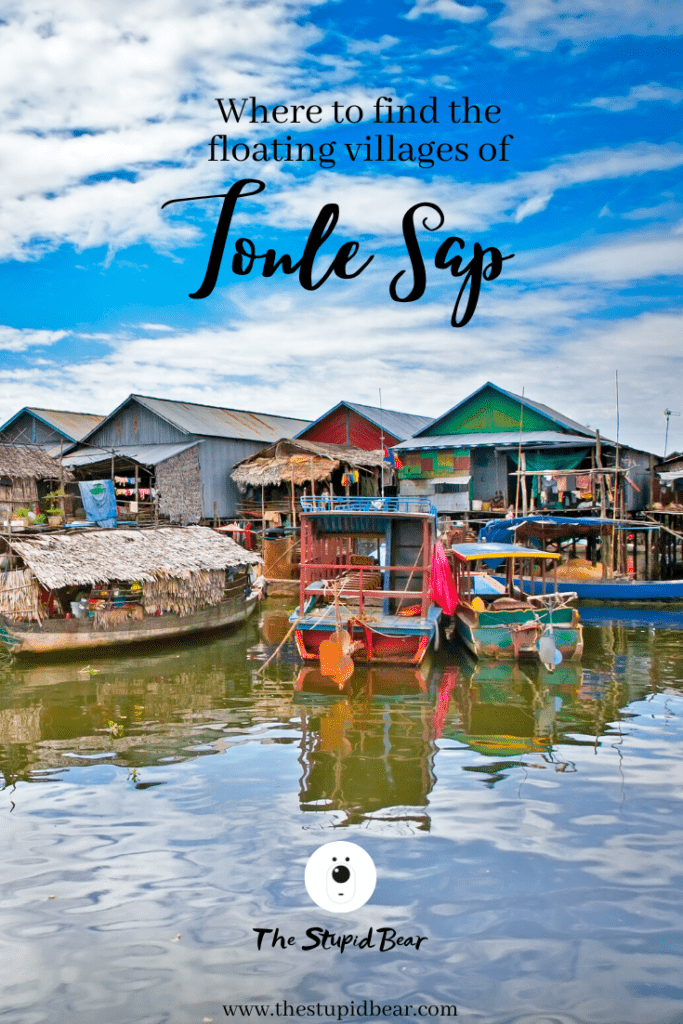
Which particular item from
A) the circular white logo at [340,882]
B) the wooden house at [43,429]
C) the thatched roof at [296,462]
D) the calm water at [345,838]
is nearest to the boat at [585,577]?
the thatched roof at [296,462]

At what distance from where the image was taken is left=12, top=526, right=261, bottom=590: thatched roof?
52.3 feet

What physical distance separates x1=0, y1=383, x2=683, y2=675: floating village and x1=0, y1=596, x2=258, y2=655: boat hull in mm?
46

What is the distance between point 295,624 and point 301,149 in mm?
9074

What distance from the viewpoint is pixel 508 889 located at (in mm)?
6461

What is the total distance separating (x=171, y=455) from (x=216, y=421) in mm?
5387

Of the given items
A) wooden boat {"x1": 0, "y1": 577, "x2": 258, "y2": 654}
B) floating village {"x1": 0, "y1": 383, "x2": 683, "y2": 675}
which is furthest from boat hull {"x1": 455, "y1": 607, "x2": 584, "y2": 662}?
wooden boat {"x1": 0, "y1": 577, "x2": 258, "y2": 654}

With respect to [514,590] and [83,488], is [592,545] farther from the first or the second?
[83,488]

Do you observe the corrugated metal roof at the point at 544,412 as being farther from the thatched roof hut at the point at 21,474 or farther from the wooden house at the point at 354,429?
the thatched roof hut at the point at 21,474

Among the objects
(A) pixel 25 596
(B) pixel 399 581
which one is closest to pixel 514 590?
(B) pixel 399 581

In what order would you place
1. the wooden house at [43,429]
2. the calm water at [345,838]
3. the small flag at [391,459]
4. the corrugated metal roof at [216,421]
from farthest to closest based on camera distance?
the wooden house at [43,429] → the corrugated metal roof at [216,421] → the small flag at [391,459] → the calm water at [345,838]

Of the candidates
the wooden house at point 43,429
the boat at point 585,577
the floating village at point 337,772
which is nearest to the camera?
the floating village at point 337,772

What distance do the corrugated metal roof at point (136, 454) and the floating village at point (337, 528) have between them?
18cm

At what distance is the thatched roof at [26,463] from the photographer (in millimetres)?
29000

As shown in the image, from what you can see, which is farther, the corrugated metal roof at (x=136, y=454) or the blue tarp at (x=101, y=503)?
the corrugated metal roof at (x=136, y=454)
